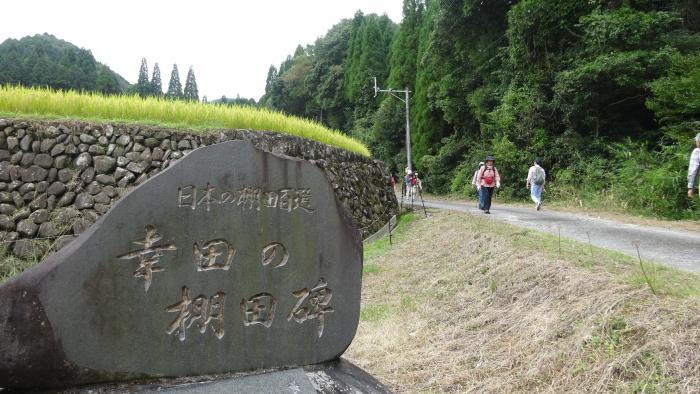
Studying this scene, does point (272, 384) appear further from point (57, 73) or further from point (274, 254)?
point (57, 73)

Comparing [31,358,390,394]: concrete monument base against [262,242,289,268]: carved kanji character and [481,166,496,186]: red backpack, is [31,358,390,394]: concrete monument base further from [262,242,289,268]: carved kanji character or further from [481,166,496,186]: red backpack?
[481,166,496,186]: red backpack

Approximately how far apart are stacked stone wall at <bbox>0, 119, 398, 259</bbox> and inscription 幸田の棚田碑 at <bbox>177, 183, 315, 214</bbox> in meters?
3.92

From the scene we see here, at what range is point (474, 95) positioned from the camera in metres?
18.7

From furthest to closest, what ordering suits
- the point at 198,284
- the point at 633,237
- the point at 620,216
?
the point at 620,216 < the point at 633,237 < the point at 198,284

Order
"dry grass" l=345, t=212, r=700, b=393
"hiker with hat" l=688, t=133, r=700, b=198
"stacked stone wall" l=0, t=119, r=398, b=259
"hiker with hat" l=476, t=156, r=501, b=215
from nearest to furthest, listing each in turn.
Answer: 1. "dry grass" l=345, t=212, r=700, b=393
2. "stacked stone wall" l=0, t=119, r=398, b=259
3. "hiker with hat" l=688, t=133, r=700, b=198
4. "hiker with hat" l=476, t=156, r=501, b=215

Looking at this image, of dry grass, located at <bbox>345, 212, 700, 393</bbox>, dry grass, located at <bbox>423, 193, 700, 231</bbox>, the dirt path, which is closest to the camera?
dry grass, located at <bbox>345, 212, 700, 393</bbox>

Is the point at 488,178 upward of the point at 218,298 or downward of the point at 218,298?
upward

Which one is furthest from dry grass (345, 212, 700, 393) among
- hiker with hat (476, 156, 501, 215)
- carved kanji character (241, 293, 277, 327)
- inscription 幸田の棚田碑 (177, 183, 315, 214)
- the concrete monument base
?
hiker with hat (476, 156, 501, 215)

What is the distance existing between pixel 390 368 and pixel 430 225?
6.73 meters

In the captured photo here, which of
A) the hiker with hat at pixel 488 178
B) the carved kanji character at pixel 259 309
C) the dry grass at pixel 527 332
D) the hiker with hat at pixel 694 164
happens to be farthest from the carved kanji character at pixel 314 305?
the hiker with hat at pixel 488 178

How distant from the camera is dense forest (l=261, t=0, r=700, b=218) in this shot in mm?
10508

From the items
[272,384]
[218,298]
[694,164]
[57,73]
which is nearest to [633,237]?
[694,164]

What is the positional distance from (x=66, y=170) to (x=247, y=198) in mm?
6039

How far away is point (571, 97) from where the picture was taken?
13.8m
